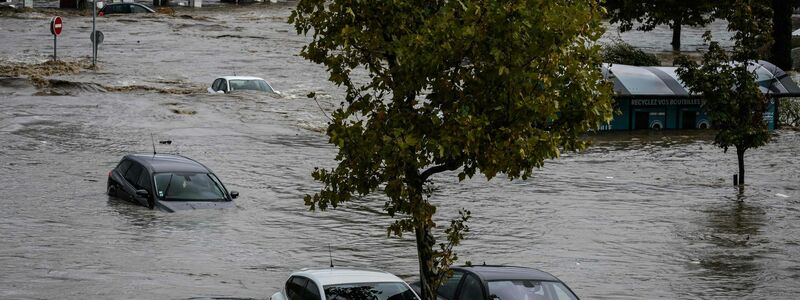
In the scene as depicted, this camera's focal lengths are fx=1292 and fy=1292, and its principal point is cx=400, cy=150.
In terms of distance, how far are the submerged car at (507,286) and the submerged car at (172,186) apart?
10.2 m

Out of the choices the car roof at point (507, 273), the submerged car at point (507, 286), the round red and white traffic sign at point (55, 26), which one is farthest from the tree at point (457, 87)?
the round red and white traffic sign at point (55, 26)

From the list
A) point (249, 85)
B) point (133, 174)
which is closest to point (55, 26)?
point (249, 85)

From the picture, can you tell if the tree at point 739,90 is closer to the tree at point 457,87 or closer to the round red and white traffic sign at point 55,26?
the tree at point 457,87

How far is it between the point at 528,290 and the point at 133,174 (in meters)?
12.8

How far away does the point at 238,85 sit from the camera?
152ft

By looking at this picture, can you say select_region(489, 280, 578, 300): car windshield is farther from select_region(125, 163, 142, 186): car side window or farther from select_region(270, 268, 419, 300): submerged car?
select_region(125, 163, 142, 186): car side window

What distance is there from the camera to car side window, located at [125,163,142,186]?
2575 centimetres

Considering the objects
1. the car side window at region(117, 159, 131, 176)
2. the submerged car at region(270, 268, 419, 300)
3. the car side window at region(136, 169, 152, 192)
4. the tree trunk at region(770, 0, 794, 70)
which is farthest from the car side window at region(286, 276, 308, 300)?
the tree trunk at region(770, 0, 794, 70)

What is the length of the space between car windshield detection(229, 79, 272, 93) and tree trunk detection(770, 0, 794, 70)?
68.7 feet

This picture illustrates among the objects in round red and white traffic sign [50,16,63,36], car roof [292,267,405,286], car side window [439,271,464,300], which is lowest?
car side window [439,271,464,300]

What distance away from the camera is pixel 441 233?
2484 cm

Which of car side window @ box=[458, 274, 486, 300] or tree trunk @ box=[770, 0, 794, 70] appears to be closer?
car side window @ box=[458, 274, 486, 300]

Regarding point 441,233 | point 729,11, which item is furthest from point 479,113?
point 729,11

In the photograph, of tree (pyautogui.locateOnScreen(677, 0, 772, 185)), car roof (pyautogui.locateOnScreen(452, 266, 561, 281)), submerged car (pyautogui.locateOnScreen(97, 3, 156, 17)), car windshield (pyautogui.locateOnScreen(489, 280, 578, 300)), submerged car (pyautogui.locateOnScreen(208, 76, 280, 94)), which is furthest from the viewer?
submerged car (pyautogui.locateOnScreen(97, 3, 156, 17))
